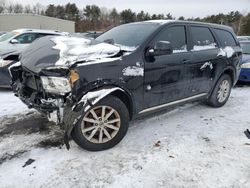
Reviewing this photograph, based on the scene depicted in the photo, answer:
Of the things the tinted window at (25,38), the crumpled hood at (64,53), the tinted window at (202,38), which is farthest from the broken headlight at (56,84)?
the tinted window at (25,38)

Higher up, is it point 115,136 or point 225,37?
point 225,37

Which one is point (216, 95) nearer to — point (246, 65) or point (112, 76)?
point (246, 65)

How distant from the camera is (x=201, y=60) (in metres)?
4.66

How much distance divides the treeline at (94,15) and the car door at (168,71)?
157 feet

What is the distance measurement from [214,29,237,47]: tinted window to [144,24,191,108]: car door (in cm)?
120

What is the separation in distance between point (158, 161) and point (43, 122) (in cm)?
214

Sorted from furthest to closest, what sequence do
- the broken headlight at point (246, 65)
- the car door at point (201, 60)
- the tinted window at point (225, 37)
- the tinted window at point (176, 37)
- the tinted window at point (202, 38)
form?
the broken headlight at point (246, 65)
the tinted window at point (225, 37)
the tinted window at point (202, 38)
the car door at point (201, 60)
the tinted window at point (176, 37)

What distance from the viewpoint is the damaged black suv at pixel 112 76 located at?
10.2ft

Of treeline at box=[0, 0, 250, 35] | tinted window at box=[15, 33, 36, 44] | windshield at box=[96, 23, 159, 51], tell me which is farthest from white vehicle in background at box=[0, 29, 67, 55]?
treeline at box=[0, 0, 250, 35]

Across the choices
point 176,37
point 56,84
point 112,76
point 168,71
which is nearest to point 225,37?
point 176,37

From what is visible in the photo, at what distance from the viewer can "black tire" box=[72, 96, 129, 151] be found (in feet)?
10.9

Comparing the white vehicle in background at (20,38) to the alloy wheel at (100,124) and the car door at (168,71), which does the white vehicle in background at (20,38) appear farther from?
the alloy wheel at (100,124)

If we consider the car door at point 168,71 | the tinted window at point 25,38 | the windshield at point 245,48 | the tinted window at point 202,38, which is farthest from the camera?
the tinted window at point 25,38

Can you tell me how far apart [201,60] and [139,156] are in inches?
87.3
